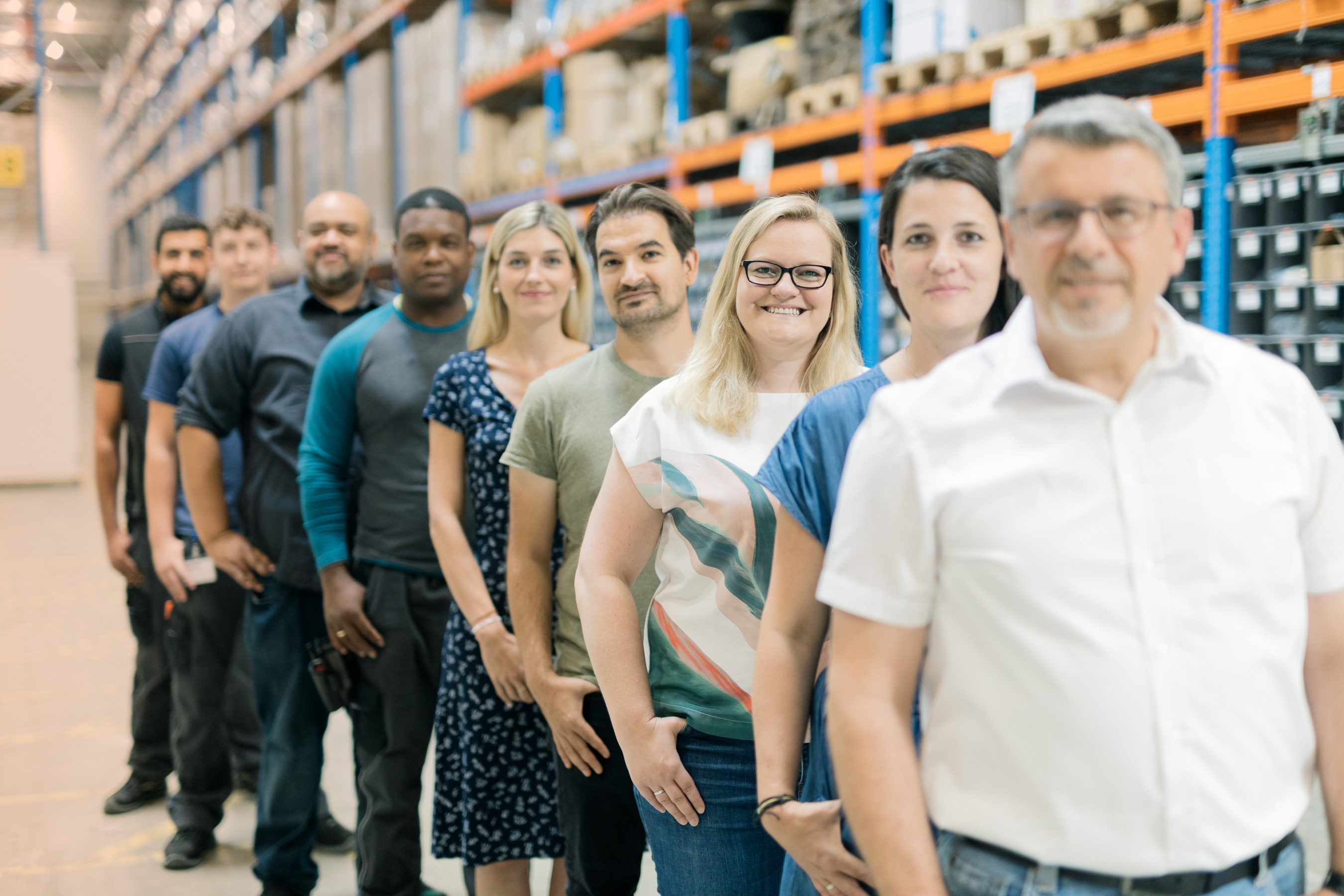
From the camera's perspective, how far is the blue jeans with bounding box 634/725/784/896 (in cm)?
191

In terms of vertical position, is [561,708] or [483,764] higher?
[561,708]

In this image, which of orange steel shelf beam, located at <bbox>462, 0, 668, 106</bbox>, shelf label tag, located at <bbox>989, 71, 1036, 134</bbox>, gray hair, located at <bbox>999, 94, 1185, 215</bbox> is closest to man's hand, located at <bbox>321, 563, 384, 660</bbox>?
gray hair, located at <bbox>999, 94, 1185, 215</bbox>

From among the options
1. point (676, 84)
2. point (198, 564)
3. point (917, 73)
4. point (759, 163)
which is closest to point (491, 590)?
point (198, 564)

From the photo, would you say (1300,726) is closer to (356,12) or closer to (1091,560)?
(1091,560)

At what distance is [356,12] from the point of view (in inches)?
368

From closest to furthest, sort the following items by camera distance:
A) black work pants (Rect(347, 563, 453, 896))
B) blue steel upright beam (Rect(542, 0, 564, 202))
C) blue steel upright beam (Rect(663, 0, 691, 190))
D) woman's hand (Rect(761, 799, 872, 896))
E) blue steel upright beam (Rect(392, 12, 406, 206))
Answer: woman's hand (Rect(761, 799, 872, 896)) → black work pants (Rect(347, 563, 453, 896)) → blue steel upright beam (Rect(663, 0, 691, 190)) → blue steel upright beam (Rect(542, 0, 564, 202)) → blue steel upright beam (Rect(392, 12, 406, 206))

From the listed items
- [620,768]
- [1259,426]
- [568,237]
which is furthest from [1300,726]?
[568,237]

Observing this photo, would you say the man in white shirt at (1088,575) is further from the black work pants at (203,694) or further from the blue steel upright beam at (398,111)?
the blue steel upright beam at (398,111)

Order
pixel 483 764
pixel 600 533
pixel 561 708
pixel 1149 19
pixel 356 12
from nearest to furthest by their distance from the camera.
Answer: pixel 600 533
pixel 561 708
pixel 483 764
pixel 1149 19
pixel 356 12

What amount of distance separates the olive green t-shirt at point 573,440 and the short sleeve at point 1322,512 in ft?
4.48

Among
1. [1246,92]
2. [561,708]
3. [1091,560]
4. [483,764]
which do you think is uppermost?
[1246,92]

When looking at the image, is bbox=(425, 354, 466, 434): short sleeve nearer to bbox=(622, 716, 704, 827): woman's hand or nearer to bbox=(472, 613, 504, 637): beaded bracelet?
bbox=(472, 613, 504, 637): beaded bracelet

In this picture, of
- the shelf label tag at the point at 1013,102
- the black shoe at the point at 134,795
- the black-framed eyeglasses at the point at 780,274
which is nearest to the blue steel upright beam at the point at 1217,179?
the shelf label tag at the point at 1013,102

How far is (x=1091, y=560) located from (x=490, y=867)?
206 centimetres
